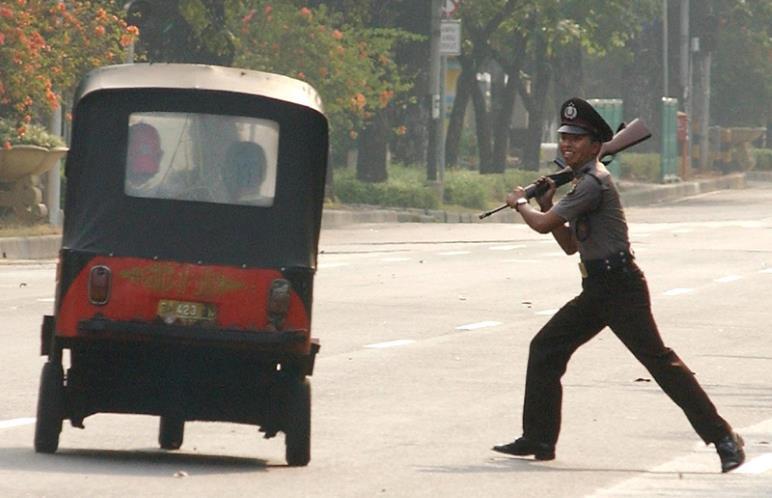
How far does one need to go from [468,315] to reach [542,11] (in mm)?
25848

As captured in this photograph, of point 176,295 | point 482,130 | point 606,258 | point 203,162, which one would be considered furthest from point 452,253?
point 482,130

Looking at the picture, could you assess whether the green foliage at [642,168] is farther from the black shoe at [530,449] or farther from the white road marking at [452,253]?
the black shoe at [530,449]

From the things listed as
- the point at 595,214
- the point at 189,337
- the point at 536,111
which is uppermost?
the point at 536,111

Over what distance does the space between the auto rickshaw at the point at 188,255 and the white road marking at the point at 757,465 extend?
1961 mm

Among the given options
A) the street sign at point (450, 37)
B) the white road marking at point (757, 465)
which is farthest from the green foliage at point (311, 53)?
the white road marking at point (757, 465)

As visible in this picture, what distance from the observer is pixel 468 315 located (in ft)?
64.2

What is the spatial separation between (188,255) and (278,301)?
18.6 inches

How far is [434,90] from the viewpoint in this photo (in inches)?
1625

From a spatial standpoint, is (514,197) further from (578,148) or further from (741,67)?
(741,67)

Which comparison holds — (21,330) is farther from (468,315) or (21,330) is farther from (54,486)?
(54,486)

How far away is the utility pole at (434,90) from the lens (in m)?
41.0

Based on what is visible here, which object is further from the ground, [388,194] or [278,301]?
[278,301]

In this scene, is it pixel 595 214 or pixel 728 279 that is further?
pixel 728 279

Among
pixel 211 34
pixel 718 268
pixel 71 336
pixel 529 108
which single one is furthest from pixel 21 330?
pixel 529 108
